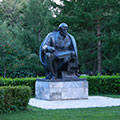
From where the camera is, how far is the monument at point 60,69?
14.0 m

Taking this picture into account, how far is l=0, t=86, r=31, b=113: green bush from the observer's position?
34.6 feet

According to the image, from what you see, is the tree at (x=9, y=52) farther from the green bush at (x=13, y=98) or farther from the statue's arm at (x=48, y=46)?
the green bush at (x=13, y=98)

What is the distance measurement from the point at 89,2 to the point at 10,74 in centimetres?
973

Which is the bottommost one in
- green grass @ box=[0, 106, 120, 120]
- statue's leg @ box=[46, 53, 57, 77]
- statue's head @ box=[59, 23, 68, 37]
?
green grass @ box=[0, 106, 120, 120]

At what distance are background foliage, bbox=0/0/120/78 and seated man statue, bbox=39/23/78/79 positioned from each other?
1048 centimetres

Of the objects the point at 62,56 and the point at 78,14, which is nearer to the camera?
the point at 62,56

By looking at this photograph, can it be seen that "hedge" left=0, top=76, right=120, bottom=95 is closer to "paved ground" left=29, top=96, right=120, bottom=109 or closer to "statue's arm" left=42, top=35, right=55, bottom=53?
"statue's arm" left=42, top=35, right=55, bottom=53

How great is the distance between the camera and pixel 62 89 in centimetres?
1411

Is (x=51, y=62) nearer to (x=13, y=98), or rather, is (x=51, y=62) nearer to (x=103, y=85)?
(x=13, y=98)

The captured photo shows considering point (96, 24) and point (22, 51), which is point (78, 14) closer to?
point (96, 24)

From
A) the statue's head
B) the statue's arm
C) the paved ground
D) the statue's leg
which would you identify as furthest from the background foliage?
the paved ground

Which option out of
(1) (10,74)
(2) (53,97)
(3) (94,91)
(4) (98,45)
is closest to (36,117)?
(2) (53,97)

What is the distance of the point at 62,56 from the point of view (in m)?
14.0

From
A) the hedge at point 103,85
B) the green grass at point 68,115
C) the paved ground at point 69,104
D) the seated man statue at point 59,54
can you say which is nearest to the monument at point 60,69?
the seated man statue at point 59,54
